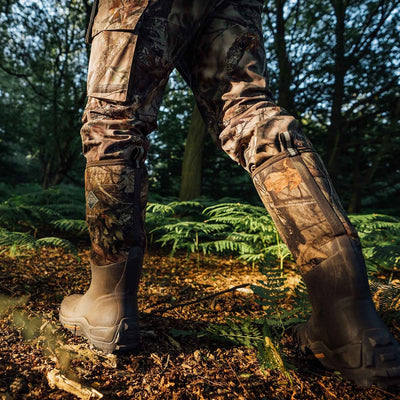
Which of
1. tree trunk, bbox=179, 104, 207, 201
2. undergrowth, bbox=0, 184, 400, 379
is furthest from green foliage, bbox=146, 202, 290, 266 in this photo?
tree trunk, bbox=179, 104, 207, 201

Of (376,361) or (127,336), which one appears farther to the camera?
(127,336)

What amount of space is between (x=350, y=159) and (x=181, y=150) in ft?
14.4

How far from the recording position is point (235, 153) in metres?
1.34

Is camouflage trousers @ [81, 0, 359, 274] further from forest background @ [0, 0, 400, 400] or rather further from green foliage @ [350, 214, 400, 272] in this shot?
green foliage @ [350, 214, 400, 272]

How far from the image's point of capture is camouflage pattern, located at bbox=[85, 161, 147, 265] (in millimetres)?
1256

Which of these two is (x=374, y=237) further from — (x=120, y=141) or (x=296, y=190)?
(x=120, y=141)

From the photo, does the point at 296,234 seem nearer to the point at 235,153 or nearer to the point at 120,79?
the point at 235,153

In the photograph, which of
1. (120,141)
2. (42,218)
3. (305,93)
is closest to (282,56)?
(305,93)

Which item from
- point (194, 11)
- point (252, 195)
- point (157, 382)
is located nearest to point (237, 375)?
point (157, 382)

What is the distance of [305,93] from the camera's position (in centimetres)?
664

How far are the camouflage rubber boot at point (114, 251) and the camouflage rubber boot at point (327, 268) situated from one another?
564 millimetres

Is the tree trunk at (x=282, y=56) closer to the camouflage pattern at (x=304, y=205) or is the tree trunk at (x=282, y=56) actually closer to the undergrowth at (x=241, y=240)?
the undergrowth at (x=241, y=240)

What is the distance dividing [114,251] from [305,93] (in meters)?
6.63

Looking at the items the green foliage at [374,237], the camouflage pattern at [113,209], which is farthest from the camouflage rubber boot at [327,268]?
the green foliage at [374,237]
